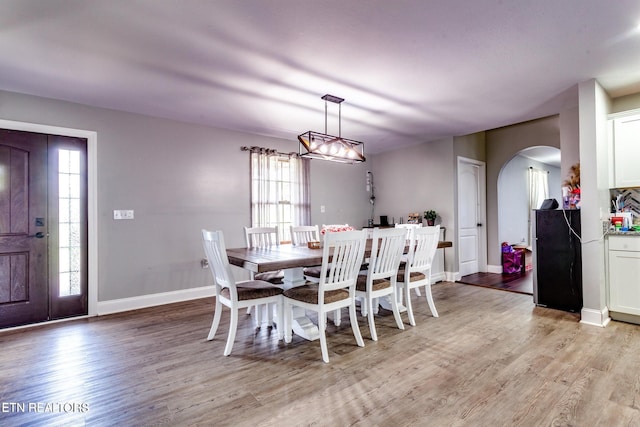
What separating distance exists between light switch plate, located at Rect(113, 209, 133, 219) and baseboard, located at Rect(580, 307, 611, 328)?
5.24 meters

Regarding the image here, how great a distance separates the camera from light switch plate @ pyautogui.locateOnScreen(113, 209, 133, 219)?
385 centimetres

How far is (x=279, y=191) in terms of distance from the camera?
17.1 feet

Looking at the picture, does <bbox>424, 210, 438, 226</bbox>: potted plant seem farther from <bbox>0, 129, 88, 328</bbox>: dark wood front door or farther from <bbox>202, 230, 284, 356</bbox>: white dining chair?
<bbox>0, 129, 88, 328</bbox>: dark wood front door

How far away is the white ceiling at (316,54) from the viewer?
6.78 feet

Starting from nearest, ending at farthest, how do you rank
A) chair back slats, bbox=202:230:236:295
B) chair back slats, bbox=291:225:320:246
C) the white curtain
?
chair back slats, bbox=202:230:236:295
chair back slats, bbox=291:225:320:246
the white curtain

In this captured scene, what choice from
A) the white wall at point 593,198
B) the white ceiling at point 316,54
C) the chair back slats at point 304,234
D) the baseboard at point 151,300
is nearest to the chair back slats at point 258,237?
the chair back slats at point 304,234

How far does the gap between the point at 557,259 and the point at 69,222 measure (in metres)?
5.66

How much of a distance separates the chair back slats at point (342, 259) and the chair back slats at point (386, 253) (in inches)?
8.4

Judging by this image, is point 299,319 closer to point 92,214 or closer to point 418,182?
point 92,214

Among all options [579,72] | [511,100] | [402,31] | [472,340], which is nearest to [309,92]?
[402,31]

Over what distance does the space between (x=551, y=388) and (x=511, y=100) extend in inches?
120

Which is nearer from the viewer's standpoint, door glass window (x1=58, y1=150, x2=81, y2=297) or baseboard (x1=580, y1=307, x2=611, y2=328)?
baseboard (x1=580, y1=307, x2=611, y2=328)

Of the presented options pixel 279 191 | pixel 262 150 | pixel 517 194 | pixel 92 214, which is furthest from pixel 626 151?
pixel 92 214

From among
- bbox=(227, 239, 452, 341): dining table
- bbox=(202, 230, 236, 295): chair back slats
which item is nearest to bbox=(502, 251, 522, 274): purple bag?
bbox=(227, 239, 452, 341): dining table
